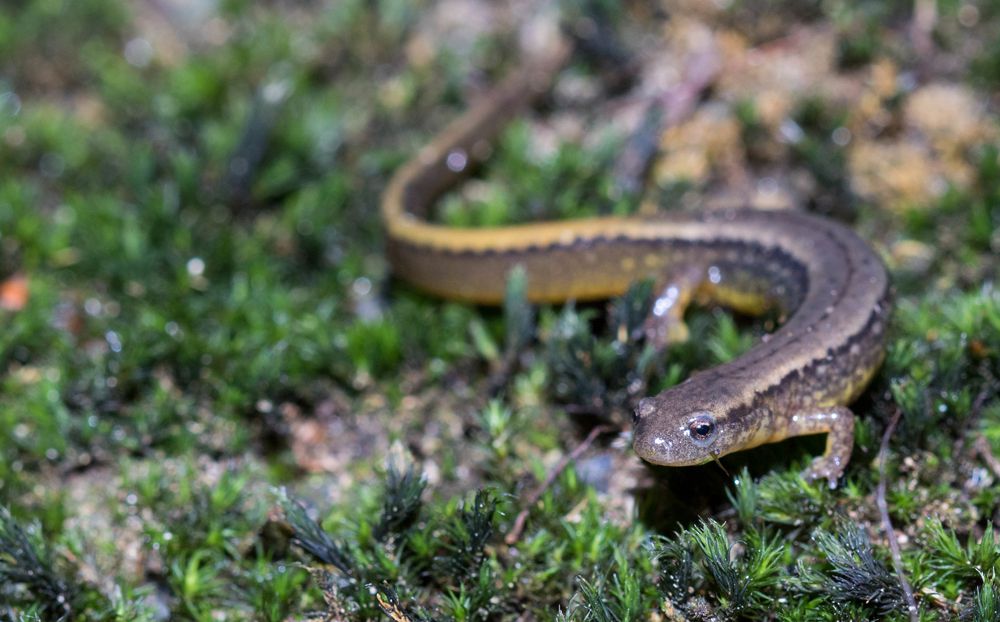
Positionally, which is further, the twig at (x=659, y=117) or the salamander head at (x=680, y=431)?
the twig at (x=659, y=117)

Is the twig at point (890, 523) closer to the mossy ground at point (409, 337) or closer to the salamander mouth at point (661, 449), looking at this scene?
the mossy ground at point (409, 337)

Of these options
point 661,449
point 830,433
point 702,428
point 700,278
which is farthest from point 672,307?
point 661,449

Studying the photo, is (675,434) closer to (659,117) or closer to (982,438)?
(982,438)

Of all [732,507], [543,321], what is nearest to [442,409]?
[543,321]

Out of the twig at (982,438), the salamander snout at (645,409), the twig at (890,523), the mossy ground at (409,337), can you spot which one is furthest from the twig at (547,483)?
the twig at (982,438)

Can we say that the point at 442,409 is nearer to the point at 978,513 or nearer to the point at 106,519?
the point at 106,519
